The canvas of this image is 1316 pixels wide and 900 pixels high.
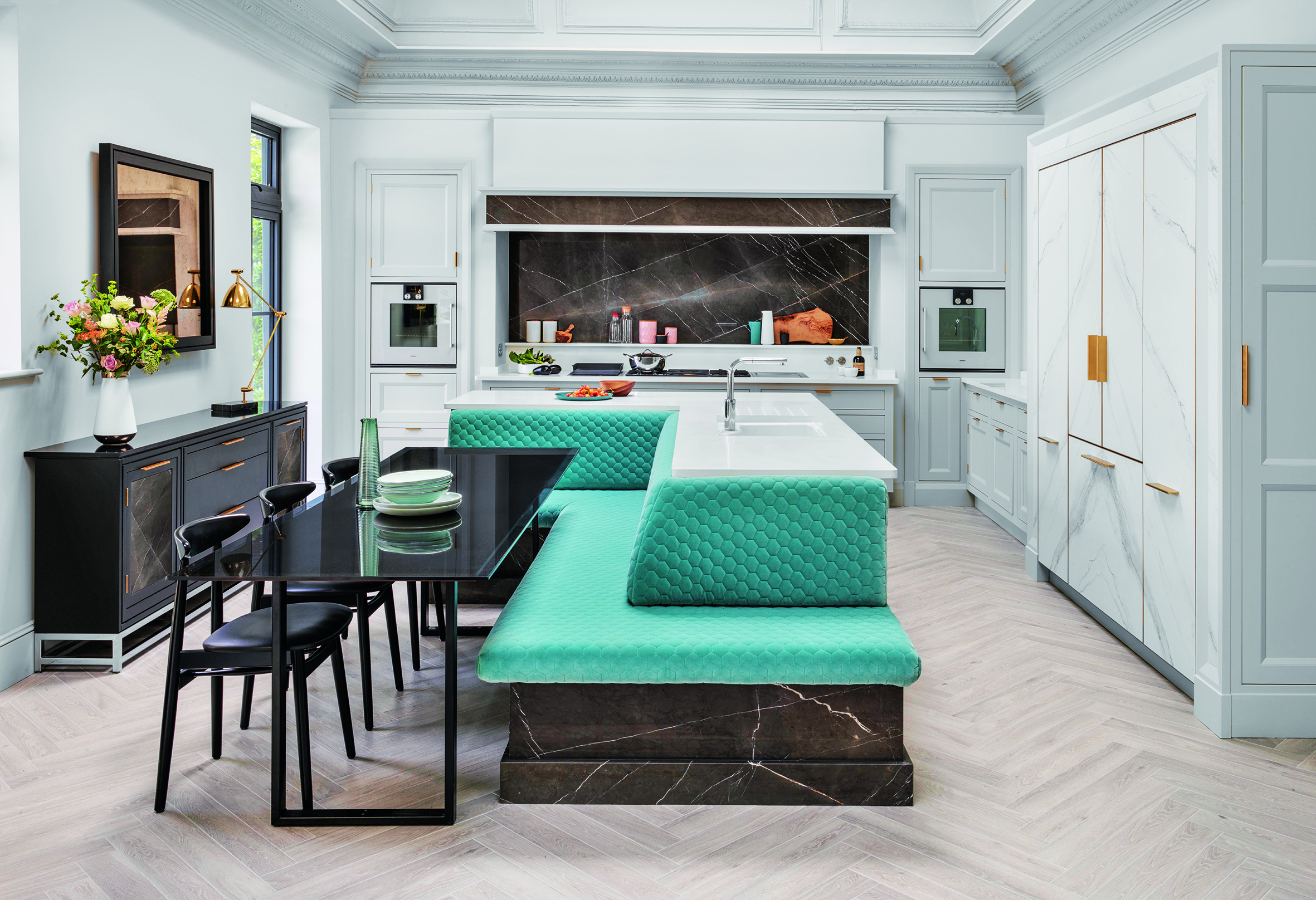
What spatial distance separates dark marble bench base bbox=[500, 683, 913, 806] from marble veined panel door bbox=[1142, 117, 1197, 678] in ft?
4.61

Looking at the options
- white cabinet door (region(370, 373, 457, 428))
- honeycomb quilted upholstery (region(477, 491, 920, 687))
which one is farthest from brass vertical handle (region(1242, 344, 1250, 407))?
white cabinet door (region(370, 373, 457, 428))

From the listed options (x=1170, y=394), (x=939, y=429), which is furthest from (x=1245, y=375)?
(x=939, y=429)

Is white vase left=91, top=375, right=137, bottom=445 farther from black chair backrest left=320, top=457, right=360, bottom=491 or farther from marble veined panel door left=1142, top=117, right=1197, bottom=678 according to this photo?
marble veined panel door left=1142, top=117, right=1197, bottom=678

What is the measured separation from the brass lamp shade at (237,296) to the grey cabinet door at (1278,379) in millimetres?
4439

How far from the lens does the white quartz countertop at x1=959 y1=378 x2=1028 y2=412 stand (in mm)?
5770

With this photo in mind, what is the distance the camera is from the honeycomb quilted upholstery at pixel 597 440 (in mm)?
4855

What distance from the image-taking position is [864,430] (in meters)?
7.10

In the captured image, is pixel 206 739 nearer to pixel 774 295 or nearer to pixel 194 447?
pixel 194 447

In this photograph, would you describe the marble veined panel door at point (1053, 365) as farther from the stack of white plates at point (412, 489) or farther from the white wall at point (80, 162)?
the white wall at point (80, 162)

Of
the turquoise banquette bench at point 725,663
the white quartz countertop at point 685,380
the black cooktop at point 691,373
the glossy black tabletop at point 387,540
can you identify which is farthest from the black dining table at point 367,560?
the black cooktop at point 691,373

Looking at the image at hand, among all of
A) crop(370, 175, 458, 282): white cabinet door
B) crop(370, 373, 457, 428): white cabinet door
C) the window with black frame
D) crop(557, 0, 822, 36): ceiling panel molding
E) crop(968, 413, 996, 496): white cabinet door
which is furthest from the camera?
crop(370, 373, 457, 428): white cabinet door

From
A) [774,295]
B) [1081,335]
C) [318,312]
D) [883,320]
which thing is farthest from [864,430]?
[318,312]

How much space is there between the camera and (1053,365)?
4730mm

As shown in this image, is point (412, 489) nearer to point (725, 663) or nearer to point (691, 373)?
point (725, 663)
